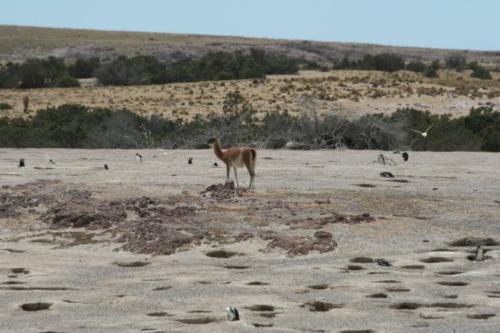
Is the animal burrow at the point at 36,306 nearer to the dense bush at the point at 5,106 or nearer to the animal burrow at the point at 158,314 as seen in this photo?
the animal burrow at the point at 158,314

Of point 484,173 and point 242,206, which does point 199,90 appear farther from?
point 242,206

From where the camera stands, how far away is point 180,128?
2994cm

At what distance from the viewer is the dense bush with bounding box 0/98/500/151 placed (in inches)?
1048

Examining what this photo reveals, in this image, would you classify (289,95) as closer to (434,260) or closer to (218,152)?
(218,152)

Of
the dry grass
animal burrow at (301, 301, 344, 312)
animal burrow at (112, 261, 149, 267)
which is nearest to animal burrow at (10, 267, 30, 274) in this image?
animal burrow at (112, 261, 149, 267)

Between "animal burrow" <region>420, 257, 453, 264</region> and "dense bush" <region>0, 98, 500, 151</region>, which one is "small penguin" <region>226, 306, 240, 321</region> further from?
"dense bush" <region>0, 98, 500, 151</region>

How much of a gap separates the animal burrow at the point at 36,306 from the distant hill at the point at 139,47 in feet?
258

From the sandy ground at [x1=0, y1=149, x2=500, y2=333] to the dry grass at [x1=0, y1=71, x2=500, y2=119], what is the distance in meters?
19.2

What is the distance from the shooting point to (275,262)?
11531 mm

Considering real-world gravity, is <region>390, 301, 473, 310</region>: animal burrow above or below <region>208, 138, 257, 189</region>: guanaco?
below

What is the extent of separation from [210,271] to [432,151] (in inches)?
625

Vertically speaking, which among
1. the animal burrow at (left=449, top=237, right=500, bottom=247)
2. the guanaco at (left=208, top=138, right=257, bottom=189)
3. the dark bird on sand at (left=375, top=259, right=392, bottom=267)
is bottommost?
the dark bird on sand at (left=375, top=259, right=392, bottom=267)

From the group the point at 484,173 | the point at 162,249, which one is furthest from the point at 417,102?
the point at 162,249

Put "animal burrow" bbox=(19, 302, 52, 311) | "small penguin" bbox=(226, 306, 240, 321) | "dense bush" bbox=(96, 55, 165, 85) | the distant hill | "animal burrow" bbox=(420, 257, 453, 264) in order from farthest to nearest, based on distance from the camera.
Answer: the distant hill → "dense bush" bbox=(96, 55, 165, 85) → "animal burrow" bbox=(420, 257, 453, 264) → "animal burrow" bbox=(19, 302, 52, 311) → "small penguin" bbox=(226, 306, 240, 321)
